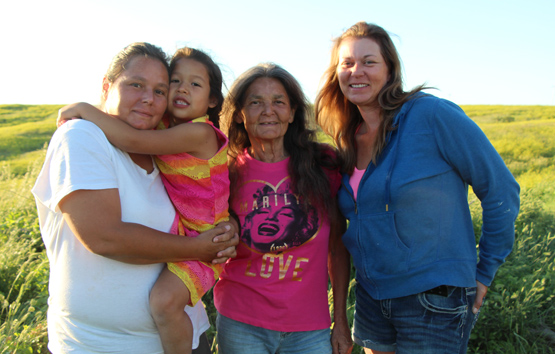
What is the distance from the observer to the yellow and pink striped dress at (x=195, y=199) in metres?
2.46

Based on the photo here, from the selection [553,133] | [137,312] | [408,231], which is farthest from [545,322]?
[553,133]

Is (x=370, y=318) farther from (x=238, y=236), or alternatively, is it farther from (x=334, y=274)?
(x=238, y=236)

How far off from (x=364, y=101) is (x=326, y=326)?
158 centimetres

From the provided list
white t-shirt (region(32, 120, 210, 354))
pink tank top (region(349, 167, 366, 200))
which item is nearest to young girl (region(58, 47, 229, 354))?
white t-shirt (region(32, 120, 210, 354))

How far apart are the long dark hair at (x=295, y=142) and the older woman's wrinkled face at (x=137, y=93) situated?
854 mm

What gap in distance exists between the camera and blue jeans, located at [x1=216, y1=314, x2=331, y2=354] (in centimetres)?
275

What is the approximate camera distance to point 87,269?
2.04m

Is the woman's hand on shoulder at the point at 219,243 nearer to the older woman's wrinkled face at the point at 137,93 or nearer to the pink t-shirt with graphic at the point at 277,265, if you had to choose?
the pink t-shirt with graphic at the point at 277,265

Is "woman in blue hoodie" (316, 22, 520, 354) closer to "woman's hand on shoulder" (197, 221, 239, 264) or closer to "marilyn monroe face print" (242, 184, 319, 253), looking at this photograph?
"marilyn monroe face print" (242, 184, 319, 253)

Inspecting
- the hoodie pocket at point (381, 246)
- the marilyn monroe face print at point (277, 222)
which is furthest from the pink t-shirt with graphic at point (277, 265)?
the hoodie pocket at point (381, 246)

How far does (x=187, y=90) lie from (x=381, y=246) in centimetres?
166

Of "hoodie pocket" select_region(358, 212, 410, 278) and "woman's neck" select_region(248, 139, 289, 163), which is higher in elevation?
"woman's neck" select_region(248, 139, 289, 163)

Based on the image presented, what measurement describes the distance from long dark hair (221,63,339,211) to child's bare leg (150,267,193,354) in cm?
97

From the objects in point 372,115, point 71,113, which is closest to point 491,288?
point 372,115
